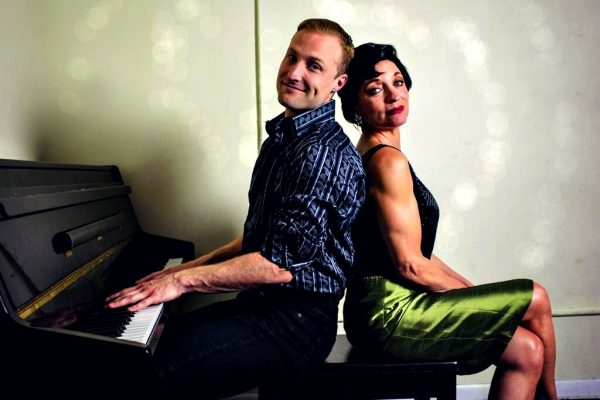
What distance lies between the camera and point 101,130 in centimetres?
234

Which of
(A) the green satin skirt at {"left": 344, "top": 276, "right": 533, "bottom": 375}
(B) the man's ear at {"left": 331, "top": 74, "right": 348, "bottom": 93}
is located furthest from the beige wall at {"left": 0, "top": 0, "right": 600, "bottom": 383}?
(A) the green satin skirt at {"left": 344, "top": 276, "right": 533, "bottom": 375}

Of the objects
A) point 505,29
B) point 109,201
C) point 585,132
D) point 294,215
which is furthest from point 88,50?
point 585,132

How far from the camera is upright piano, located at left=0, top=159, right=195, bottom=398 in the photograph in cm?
105

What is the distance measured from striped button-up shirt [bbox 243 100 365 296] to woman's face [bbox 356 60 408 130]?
261mm

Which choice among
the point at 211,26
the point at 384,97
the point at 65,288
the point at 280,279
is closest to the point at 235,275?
the point at 280,279

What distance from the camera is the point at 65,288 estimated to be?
1354 millimetres

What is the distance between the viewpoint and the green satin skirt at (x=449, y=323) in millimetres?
1571

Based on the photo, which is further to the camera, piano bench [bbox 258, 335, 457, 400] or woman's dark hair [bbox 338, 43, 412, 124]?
woman's dark hair [bbox 338, 43, 412, 124]

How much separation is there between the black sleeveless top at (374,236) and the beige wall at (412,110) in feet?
2.70

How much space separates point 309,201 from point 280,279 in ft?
0.70

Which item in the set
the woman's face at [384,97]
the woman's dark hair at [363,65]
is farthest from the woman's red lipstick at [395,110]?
the woman's dark hair at [363,65]

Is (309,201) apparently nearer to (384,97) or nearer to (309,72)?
(309,72)

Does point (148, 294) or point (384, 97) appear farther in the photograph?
point (384, 97)

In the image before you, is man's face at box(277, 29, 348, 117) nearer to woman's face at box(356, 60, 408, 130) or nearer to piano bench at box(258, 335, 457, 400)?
woman's face at box(356, 60, 408, 130)
